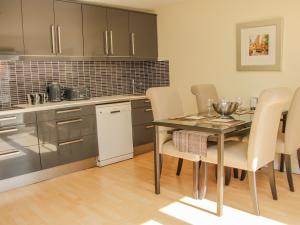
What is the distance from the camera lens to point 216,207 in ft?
8.67

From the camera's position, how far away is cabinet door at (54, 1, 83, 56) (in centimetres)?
366

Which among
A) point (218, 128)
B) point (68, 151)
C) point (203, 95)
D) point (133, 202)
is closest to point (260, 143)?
point (218, 128)

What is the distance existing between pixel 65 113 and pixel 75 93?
48cm

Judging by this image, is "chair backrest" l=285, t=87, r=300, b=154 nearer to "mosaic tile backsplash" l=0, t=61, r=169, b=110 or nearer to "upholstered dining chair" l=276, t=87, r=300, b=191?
"upholstered dining chair" l=276, t=87, r=300, b=191

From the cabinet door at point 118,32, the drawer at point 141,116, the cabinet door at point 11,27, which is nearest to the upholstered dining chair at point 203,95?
the drawer at point 141,116

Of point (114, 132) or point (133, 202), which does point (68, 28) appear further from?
point (133, 202)

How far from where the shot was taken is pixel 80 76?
4.25 metres

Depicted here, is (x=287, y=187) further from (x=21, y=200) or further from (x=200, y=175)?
(x=21, y=200)

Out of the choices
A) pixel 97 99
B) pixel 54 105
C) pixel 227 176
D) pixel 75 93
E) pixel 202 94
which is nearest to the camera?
pixel 227 176

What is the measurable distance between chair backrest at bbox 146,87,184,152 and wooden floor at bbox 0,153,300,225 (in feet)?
1.76

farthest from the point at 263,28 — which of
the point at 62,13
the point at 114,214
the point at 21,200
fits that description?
the point at 21,200

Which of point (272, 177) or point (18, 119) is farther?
point (18, 119)

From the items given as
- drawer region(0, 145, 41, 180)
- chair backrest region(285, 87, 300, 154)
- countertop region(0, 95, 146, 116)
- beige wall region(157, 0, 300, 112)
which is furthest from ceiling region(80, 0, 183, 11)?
chair backrest region(285, 87, 300, 154)

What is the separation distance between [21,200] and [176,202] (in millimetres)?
1480
